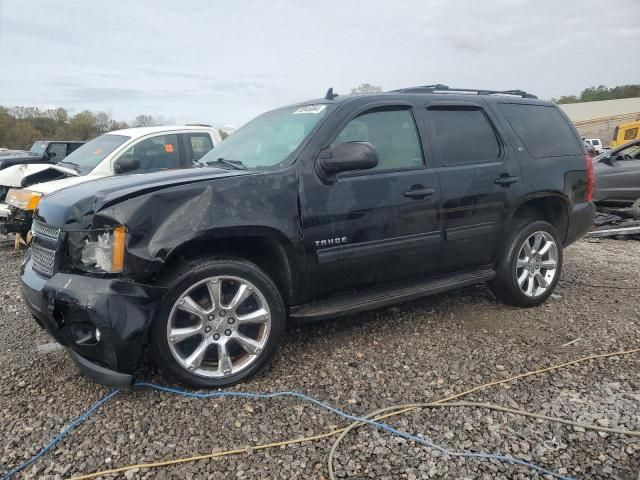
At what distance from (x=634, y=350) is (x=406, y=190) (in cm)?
199

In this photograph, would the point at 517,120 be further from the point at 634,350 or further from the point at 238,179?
the point at 238,179

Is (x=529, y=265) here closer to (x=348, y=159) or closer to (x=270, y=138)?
(x=348, y=159)

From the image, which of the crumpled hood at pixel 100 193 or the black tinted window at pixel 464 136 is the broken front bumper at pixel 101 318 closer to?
the crumpled hood at pixel 100 193

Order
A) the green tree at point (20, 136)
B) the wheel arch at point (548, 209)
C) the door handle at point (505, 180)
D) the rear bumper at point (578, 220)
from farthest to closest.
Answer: the green tree at point (20, 136), the rear bumper at point (578, 220), the wheel arch at point (548, 209), the door handle at point (505, 180)

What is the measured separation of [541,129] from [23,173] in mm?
Answer: 6786

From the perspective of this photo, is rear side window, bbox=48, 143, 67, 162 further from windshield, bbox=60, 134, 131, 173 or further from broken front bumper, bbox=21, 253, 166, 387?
broken front bumper, bbox=21, 253, 166, 387

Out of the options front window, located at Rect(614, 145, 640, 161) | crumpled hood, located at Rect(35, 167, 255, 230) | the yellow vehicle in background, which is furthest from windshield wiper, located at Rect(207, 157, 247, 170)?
the yellow vehicle in background

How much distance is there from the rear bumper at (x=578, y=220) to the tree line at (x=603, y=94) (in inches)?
2905

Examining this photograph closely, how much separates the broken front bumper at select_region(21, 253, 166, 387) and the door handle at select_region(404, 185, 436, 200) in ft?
6.02

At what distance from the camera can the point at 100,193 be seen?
2.81 meters

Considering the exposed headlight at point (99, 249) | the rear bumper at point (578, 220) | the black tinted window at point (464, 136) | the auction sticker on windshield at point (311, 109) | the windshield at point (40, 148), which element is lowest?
the rear bumper at point (578, 220)

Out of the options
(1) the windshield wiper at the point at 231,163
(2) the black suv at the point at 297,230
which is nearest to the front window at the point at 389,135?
(2) the black suv at the point at 297,230

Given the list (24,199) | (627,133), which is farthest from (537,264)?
(627,133)

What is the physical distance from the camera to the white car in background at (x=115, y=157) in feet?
21.4
